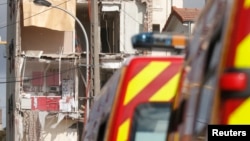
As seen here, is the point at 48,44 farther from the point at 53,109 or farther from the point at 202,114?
the point at 202,114

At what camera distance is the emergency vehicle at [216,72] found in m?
2.52

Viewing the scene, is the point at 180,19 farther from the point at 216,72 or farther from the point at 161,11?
the point at 216,72

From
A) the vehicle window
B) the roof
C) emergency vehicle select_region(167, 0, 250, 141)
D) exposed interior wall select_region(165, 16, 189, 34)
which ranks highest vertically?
the roof

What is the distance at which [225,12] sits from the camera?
2822mm

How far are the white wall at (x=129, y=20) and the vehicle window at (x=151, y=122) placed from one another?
31.5 metres

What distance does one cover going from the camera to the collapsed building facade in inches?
1423

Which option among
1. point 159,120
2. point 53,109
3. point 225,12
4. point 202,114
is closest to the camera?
point 225,12

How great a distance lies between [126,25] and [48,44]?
12.7 feet

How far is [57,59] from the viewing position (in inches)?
1442

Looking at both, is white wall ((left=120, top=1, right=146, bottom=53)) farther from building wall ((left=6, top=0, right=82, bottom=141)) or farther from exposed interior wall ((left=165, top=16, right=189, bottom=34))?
building wall ((left=6, top=0, right=82, bottom=141))

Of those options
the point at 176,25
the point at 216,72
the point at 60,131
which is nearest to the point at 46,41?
the point at 60,131

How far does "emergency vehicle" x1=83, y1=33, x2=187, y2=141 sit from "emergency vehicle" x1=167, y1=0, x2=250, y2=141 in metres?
1.47

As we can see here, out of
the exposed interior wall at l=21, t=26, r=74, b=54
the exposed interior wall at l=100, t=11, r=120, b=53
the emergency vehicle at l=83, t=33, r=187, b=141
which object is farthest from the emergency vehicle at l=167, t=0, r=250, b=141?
the exposed interior wall at l=100, t=11, r=120, b=53

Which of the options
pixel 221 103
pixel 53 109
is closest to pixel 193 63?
pixel 221 103
